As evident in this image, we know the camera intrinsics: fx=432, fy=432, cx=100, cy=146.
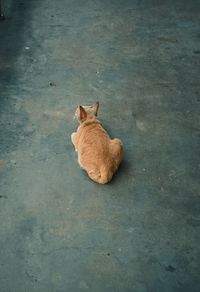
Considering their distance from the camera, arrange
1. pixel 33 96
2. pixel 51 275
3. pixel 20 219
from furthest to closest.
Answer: pixel 33 96, pixel 20 219, pixel 51 275

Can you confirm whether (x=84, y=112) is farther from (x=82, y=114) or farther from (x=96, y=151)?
(x=96, y=151)

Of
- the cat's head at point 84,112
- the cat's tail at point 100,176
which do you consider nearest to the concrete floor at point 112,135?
the cat's tail at point 100,176

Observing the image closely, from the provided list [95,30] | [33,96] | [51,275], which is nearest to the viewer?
[51,275]

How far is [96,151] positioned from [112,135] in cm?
69

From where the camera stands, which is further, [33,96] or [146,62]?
[146,62]

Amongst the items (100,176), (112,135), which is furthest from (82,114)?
(100,176)

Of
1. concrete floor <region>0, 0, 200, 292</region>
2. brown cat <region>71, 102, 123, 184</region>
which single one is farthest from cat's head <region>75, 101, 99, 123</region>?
concrete floor <region>0, 0, 200, 292</region>

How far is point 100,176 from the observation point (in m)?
3.78

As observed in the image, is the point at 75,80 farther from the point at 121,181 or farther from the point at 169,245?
Answer: the point at 169,245

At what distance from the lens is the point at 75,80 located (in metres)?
5.14

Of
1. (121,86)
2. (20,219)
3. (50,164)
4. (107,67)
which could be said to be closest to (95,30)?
(107,67)

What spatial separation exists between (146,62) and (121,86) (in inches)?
24.2

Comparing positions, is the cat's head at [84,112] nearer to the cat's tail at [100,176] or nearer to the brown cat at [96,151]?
the brown cat at [96,151]

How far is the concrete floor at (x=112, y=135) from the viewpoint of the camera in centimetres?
330
